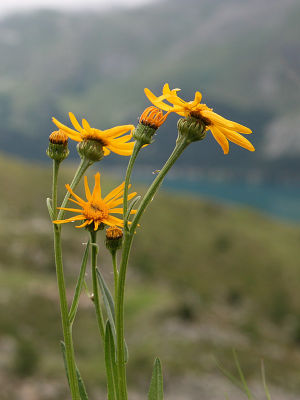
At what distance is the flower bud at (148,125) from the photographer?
252 cm

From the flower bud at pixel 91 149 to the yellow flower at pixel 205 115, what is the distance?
45 centimetres

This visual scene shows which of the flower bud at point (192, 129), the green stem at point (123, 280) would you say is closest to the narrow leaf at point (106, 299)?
the green stem at point (123, 280)

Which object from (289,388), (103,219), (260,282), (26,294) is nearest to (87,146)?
(103,219)

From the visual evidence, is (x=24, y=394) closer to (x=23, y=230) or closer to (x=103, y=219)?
(x=103, y=219)

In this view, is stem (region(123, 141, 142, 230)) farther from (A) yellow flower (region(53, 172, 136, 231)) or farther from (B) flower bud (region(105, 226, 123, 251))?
(B) flower bud (region(105, 226, 123, 251))

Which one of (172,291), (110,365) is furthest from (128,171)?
(172,291)

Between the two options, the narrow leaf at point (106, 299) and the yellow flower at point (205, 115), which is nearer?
the yellow flower at point (205, 115)

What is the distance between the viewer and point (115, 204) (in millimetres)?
2738

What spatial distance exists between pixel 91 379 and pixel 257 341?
2544cm

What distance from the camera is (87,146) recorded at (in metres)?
2.66

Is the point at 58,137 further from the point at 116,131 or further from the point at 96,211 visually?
the point at 96,211

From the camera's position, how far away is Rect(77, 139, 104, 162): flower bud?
2646 mm

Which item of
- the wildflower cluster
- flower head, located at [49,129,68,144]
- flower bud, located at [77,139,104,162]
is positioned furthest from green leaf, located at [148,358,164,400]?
flower head, located at [49,129,68,144]

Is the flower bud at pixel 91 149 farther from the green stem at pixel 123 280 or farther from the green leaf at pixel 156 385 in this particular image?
the green leaf at pixel 156 385
